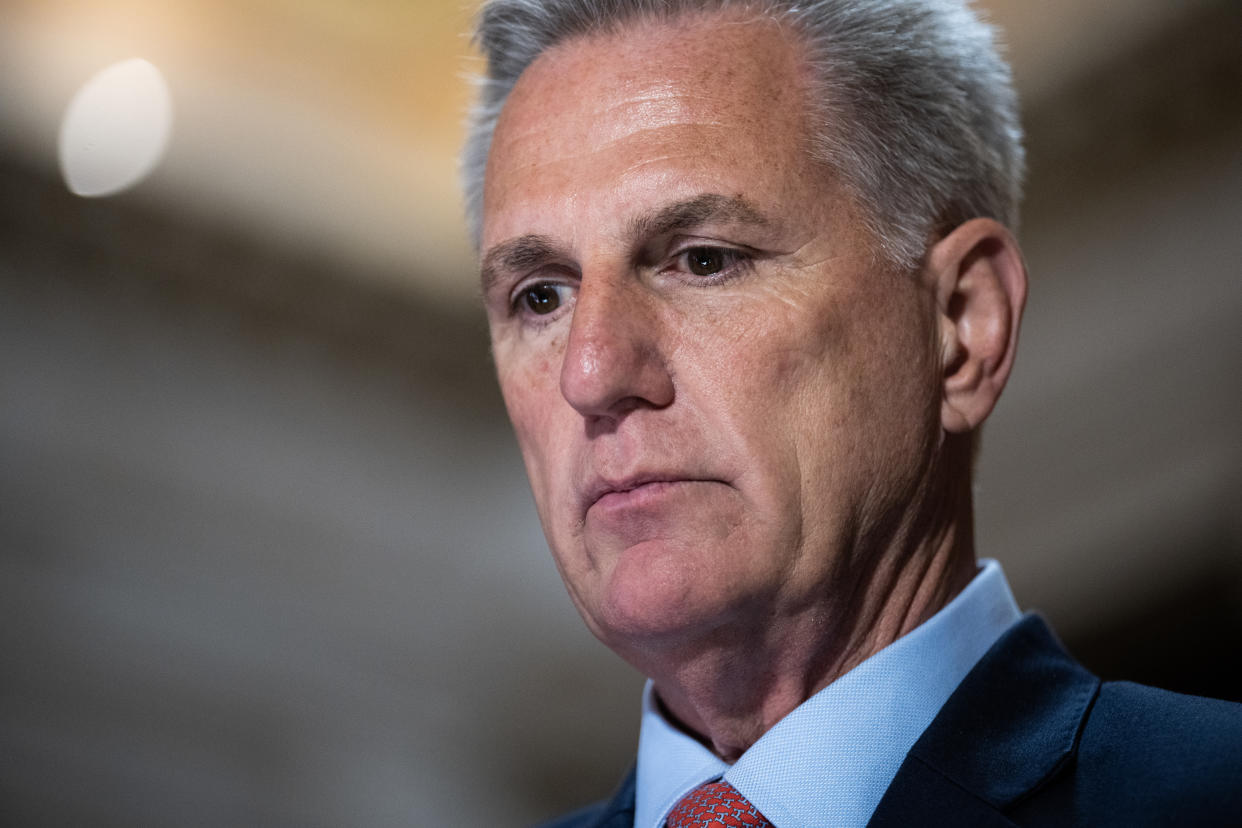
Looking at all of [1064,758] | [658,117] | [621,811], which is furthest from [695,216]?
[621,811]

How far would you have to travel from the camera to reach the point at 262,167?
630 centimetres

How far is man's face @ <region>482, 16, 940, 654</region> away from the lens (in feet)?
5.38

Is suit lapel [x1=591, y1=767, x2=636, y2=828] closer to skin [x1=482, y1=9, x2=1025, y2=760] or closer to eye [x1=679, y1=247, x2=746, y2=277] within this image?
skin [x1=482, y1=9, x2=1025, y2=760]

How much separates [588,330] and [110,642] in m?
4.58

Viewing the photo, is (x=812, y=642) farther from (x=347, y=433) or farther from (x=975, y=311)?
(x=347, y=433)

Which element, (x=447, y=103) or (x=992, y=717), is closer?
(x=992, y=717)

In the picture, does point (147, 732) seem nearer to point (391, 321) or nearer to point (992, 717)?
point (391, 321)

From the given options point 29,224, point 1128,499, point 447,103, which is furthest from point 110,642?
point 1128,499

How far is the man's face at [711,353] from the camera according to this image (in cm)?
164

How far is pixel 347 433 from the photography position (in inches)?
254

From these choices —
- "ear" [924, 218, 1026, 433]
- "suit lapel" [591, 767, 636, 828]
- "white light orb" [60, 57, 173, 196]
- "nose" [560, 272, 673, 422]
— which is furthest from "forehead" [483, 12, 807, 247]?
"white light orb" [60, 57, 173, 196]

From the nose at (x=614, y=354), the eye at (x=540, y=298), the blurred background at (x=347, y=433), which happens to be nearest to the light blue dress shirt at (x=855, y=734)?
the nose at (x=614, y=354)

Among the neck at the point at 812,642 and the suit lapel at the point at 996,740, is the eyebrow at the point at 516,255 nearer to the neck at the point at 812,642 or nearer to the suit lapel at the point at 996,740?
the neck at the point at 812,642

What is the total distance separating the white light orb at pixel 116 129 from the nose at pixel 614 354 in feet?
15.9
